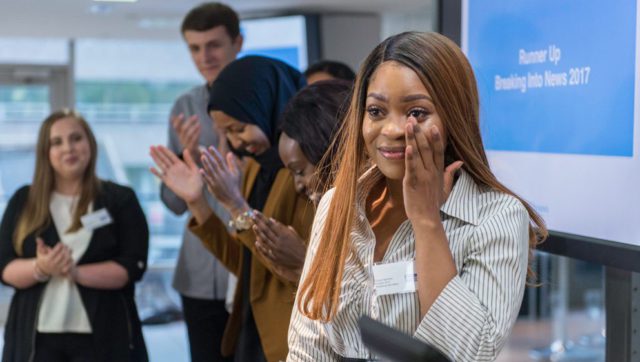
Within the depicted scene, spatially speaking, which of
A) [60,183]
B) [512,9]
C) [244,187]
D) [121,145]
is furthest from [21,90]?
[512,9]

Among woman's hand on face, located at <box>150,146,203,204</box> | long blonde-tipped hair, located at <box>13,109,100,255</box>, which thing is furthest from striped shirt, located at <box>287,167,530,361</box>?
long blonde-tipped hair, located at <box>13,109,100,255</box>

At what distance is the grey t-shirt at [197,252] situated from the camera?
140 inches

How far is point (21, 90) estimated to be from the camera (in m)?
7.97

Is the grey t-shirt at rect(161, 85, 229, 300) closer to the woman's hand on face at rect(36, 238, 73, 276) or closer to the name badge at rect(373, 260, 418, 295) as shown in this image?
the woman's hand on face at rect(36, 238, 73, 276)

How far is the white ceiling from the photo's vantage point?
6.42m

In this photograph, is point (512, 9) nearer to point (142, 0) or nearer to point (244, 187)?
point (244, 187)

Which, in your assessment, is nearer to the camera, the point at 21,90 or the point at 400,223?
the point at 400,223

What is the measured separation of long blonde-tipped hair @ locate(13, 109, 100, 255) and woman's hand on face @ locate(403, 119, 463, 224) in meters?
2.84

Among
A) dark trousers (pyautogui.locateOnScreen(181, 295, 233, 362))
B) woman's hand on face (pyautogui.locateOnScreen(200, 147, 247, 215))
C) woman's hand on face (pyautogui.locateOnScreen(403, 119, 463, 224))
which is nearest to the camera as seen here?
woman's hand on face (pyautogui.locateOnScreen(403, 119, 463, 224))

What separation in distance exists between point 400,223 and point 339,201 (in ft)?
0.36

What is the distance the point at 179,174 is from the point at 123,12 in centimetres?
413

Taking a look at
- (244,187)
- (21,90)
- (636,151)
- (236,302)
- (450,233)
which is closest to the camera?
(450,233)

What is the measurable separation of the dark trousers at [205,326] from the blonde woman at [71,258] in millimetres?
458

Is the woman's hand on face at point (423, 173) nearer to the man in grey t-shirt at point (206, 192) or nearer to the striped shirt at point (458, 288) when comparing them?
the striped shirt at point (458, 288)
